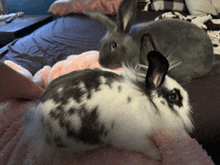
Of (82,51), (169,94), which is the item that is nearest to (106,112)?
(169,94)

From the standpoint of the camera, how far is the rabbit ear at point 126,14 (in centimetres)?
112

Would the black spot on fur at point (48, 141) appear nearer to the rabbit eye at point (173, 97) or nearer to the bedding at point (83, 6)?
the rabbit eye at point (173, 97)

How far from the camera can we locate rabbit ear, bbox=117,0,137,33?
1.12 m

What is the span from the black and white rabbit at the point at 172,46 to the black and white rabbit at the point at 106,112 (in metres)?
0.42

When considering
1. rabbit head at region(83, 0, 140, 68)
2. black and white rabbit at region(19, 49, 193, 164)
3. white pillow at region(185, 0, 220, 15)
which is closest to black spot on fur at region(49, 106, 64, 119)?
black and white rabbit at region(19, 49, 193, 164)

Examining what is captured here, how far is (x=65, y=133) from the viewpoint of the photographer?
64 cm

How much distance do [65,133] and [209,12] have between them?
2.25m

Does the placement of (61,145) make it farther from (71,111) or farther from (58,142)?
(71,111)

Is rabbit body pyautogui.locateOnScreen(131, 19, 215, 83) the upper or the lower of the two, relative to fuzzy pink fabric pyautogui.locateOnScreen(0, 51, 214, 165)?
upper

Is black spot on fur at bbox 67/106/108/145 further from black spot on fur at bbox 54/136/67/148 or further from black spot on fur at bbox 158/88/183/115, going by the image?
black spot on fur at bbox 158/88/183/115

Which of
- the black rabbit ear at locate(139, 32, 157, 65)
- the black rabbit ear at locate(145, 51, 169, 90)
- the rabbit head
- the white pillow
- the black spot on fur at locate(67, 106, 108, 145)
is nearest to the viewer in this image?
the black rabbit ear at locate(145, 51, 169, 90)

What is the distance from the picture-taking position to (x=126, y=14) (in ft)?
3.87

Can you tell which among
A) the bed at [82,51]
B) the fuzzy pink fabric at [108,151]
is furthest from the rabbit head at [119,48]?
the fuzzy pink fabric at [108,151]

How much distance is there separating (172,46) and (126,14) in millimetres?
435
